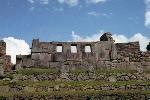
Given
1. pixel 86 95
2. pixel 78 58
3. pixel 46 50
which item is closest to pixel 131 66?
pixel 78 58

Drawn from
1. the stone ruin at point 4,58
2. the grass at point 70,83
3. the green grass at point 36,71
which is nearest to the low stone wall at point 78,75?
the green grass at point 36,71

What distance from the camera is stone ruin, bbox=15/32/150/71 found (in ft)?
81.2

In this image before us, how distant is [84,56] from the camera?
25.5 meters

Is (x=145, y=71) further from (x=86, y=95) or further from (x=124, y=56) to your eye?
(x=86, y=95)

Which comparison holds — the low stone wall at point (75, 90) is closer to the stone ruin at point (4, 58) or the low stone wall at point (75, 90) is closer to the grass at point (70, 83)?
the grass at point (70, 83)

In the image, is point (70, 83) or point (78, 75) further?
point (78, 75)

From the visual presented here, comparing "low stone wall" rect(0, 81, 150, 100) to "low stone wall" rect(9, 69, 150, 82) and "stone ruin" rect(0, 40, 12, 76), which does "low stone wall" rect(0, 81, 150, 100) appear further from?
"stone ruin" rect(0, 40, 12, 76)

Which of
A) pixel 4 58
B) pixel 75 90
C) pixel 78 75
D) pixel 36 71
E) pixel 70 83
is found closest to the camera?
pixel 75 90

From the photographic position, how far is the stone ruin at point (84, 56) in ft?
81.2

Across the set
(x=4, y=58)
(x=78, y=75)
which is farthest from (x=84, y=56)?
(x=4, y=58)

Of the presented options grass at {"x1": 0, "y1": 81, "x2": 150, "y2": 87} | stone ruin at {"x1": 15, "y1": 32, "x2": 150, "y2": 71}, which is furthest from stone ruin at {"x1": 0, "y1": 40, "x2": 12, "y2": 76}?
grass at {"x1": 0, "y1": 81, "x2": 150, "y2": 87}

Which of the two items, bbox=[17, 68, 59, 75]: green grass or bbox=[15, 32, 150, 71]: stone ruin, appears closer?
bbox=[17, 68, 59, 75]: green grass

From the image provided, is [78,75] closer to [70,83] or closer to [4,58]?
[70,83]

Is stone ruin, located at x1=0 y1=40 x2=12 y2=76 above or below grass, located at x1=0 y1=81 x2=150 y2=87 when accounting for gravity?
above
